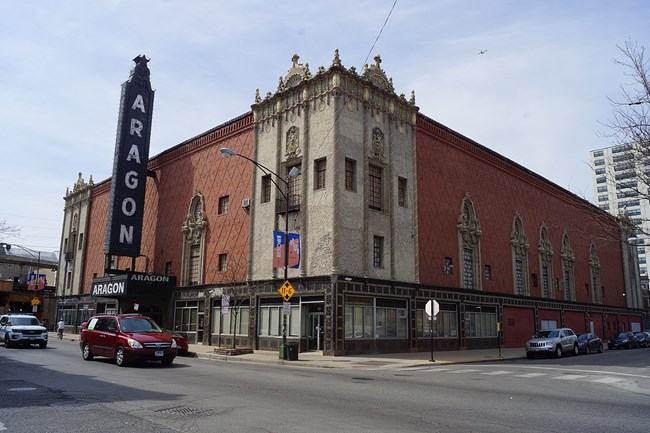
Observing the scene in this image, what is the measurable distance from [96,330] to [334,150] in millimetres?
15549

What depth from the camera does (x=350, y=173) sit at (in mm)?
30609

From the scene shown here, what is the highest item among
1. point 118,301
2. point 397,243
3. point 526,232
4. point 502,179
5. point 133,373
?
point 502,179

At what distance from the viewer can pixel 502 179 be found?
46094 mm

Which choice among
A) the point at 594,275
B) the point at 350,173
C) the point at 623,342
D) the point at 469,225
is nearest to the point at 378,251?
the point at 350,173

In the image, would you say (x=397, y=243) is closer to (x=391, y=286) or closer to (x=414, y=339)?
(x=391, y=286)

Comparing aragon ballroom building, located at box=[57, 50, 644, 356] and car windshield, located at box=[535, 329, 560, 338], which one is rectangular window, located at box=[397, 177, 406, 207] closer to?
aragon ballroom building, located at box=[57, 50, 644, 356]

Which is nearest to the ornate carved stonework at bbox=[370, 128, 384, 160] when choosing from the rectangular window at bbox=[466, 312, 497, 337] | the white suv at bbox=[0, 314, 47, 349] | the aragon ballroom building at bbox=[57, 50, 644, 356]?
the aragon ballroom building at bbox=[57, 50, 644, 356]

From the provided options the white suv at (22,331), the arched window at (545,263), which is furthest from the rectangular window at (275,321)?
the arched window at (545,263)

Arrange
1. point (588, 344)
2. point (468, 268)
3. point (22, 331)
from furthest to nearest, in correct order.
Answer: point (468, 268)
point (588, 344)
point (22, 331)

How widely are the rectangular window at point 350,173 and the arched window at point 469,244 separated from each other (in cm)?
1194

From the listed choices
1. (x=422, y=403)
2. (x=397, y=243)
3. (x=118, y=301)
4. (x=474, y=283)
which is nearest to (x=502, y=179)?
(x=474, y=283)

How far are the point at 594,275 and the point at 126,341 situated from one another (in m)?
57.6

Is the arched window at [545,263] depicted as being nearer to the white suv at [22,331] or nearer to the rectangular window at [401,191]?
the rectangular window at [401,191]

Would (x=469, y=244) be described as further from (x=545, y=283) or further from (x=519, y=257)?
(x=545, y=283)
